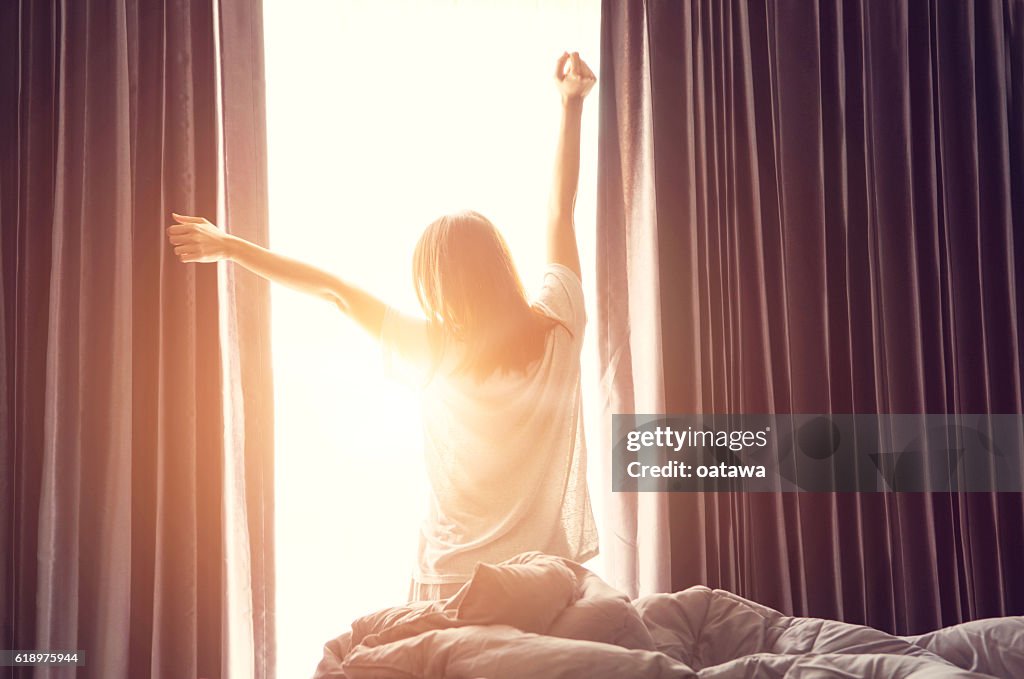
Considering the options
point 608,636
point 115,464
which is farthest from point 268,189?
point 608,636

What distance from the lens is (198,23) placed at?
2283 mm

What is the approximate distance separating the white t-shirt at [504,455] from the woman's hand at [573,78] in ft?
1.74

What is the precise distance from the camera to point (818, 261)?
2.44 m

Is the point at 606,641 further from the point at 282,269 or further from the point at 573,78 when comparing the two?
the point at 573,78

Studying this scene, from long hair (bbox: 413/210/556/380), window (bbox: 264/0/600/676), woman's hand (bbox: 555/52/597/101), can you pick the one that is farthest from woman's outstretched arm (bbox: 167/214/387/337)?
woman's hand (bbox: 555/52/597/101)

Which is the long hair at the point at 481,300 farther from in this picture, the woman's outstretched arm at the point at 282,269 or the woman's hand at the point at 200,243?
the woman's hand at the point at 200,243

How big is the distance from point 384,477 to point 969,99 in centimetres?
228

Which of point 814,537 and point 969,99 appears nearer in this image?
point 814,537

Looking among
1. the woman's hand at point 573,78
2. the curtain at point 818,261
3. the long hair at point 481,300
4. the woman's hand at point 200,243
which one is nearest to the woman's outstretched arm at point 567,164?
the woman's hand at point 573,78

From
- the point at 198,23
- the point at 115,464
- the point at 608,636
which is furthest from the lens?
the point at 198,23

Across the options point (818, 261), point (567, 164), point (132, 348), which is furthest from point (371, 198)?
point (818, 261)

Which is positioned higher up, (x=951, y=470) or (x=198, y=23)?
(x=198, y=23)

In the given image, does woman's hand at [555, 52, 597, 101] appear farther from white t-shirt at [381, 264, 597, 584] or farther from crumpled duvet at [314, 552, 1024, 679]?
crumpled duvet at [314, 552, 1024, 679]

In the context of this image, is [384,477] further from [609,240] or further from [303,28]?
[303,28]
